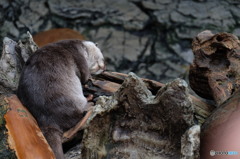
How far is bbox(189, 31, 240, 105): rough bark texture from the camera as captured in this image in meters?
2.71

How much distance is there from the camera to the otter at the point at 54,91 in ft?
9.03

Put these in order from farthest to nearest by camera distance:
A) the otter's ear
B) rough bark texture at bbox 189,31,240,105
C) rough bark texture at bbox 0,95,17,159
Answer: the otter's ear
rough bark texture at bbox 189,31,240,105
rough bark texture at bbox 0,95,17,159

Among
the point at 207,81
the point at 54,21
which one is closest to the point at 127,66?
the point at 54,21

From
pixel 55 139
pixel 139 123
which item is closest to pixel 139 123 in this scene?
pixel 139 123

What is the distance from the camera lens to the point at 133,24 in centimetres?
598

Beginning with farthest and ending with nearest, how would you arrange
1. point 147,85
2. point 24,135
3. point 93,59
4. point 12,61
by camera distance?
point 93,59 < point 12,61 < point 147,85 < point 24,135

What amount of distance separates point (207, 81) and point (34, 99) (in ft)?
4.09

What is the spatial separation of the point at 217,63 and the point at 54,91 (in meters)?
1.19

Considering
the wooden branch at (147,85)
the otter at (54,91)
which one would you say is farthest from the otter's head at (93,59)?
the otter at (54,91)

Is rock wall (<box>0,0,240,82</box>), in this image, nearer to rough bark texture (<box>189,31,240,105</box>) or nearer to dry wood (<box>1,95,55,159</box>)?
rough bark texture (<box>189,31,240,105</box>)

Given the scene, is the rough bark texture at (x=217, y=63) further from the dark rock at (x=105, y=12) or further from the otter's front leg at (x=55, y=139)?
the dark rock at (x=105, y=12)

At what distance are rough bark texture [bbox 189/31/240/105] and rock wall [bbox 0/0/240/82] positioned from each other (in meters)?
3.08

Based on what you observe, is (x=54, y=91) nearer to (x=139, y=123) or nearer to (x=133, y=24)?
(x=139, y=123)

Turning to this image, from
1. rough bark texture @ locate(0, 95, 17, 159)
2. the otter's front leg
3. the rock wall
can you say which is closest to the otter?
the otter's front leg
